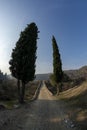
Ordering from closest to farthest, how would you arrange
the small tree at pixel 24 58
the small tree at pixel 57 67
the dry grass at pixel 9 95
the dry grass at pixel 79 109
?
the dry grass at pixel 79 109, the small tree at pixel 24 58, the dry grass at pixel 9 95, the small tree at pixel 57 67

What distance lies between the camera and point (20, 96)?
32875mm

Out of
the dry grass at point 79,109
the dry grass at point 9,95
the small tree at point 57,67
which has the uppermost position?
the small tree at point 57,67

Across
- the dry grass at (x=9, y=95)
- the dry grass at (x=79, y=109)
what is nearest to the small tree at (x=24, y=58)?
the dry grass at (x=9, y=95)

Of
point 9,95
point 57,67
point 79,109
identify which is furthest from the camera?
point 9,95

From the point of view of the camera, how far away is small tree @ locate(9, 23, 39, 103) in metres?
32.2

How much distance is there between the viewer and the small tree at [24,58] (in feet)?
105

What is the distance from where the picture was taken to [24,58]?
32.3m

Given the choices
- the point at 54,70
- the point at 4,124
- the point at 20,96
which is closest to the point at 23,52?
the point at 20,96

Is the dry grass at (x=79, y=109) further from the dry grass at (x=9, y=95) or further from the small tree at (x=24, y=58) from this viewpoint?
the dry grass at (x=9, y=95)

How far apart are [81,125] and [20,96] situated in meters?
19.1

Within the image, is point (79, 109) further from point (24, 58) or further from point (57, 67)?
point (57, 67)

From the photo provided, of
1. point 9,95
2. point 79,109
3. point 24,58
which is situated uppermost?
point 24,58

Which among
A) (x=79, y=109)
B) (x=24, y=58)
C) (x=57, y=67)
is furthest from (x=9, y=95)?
(x=79, y=109)

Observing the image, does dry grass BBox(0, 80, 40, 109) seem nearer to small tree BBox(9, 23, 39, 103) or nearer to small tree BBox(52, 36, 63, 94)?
small tree BBox(9, 23, 39, 103)
